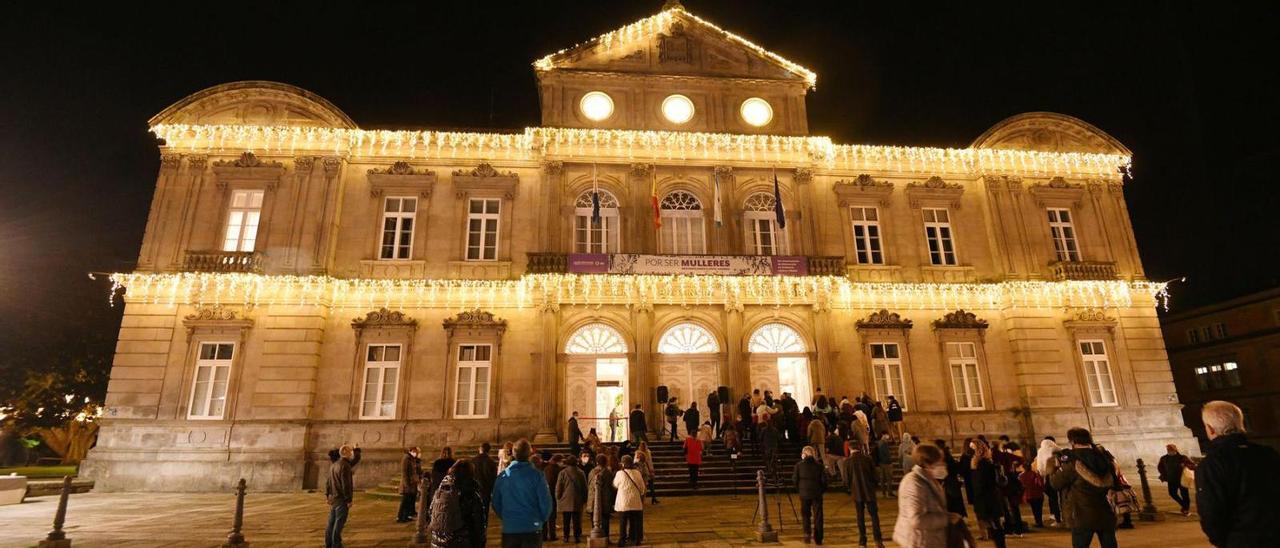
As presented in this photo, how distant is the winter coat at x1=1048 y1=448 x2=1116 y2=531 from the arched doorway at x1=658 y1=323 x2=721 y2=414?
1387 cm

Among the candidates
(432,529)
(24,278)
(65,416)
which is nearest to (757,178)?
(432,529)

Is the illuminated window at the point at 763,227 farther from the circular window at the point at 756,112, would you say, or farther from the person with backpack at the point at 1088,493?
the person with backpack at the point at 1088,493

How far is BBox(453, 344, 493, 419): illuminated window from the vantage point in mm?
19188

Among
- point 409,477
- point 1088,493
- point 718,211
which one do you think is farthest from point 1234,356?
point 409,477

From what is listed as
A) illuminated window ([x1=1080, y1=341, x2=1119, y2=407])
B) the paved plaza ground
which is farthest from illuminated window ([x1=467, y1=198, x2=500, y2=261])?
illuminated window ([x1=1080, y1=341, x2=1119, y2=407])

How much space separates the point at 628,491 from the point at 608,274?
34.3ft

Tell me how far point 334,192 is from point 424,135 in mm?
3454

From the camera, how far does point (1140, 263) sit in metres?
22.6

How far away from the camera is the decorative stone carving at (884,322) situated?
68.8ft

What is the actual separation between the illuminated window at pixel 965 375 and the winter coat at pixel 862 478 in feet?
44.1

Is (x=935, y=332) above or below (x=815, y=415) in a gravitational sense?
above

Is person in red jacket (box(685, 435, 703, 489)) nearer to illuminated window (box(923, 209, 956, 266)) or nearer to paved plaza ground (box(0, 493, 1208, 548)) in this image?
paved plaza ground (box(0, 493, 1208, 548))

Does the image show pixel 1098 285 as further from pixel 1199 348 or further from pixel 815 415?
pixel 1199 348

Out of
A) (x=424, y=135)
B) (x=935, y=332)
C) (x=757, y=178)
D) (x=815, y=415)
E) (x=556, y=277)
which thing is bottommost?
(x=815, y=415)
